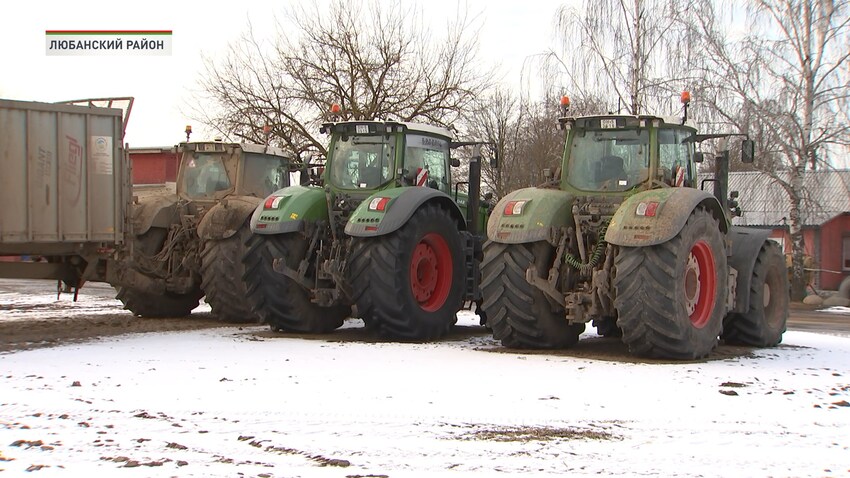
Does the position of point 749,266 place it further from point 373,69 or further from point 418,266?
point 373,69

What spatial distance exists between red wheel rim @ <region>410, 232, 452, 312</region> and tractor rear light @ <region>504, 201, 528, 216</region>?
5.17ft

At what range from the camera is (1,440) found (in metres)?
5.97

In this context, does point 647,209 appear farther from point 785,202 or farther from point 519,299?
point 785,202

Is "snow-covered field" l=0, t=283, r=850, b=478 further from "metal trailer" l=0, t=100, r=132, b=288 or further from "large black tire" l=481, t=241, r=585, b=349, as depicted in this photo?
"metal trailer" l=0, t=100, r=132, b=288

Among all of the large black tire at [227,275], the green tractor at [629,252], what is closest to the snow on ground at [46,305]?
the large black tire at [227,275]

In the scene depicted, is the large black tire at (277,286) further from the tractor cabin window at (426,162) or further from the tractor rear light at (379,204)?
the tractor cabin window at (426,162)

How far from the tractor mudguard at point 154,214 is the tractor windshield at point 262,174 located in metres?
1.08

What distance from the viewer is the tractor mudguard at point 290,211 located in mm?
11930

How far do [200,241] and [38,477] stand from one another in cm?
899

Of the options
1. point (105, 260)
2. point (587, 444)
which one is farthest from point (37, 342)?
point (587, 444)

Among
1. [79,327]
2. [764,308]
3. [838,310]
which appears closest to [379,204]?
[79,327]

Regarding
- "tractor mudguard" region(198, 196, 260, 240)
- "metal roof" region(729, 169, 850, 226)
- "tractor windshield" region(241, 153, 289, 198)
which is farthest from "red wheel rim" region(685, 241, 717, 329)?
"metal roof" region(729, 169, 850, 226)

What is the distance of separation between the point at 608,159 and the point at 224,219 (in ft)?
17.7

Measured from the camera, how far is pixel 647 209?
9688 mm
